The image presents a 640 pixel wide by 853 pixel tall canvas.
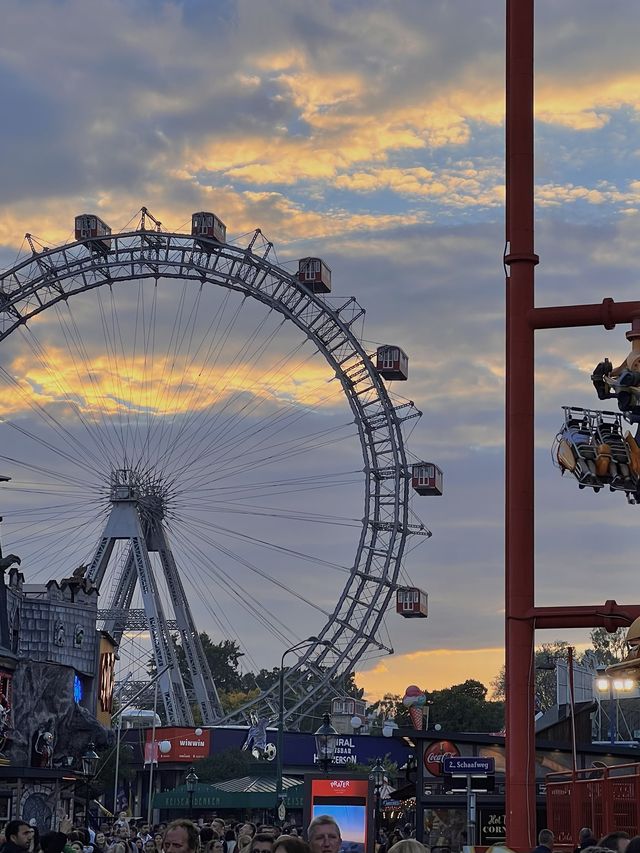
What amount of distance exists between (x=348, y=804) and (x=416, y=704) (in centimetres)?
5974

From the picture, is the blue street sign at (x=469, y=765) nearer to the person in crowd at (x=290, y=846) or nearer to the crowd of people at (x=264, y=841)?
the crowd of people at (x=264, y=841)

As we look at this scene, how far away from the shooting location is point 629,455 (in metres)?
16.7

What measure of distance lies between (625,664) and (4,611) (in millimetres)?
37136

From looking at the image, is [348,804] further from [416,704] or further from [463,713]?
[463,713]

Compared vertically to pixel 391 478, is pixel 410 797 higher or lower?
lower

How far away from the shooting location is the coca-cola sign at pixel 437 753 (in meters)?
37.8

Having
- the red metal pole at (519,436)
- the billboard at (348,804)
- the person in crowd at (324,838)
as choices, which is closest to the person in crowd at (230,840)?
the billboard at (348,804)

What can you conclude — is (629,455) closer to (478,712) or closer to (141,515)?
(141,515)

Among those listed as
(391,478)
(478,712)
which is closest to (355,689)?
(478,712)

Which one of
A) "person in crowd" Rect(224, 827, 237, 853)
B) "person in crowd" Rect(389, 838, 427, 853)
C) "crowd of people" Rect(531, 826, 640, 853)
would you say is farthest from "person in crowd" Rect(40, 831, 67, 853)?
"person in crowd" Rect(224, 827, 237, 853)

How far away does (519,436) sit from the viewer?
17.6 meters

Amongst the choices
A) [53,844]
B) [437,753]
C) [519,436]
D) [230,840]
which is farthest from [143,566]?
[53,844]

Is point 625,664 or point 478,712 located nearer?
point 625,664

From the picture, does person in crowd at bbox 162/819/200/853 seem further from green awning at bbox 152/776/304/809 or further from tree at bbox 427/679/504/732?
tree at bbox 427/679/504/732
